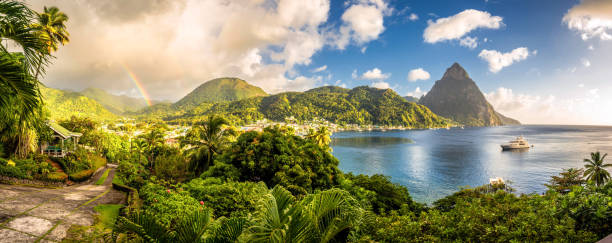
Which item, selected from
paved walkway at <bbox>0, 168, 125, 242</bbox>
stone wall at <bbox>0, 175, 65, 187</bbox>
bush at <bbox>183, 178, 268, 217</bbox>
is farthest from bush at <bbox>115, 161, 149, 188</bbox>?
bush at <bbox>183, 178, 268, 217</bbox>

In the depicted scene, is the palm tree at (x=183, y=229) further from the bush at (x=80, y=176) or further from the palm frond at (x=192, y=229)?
the bush at (x=80, y=176)

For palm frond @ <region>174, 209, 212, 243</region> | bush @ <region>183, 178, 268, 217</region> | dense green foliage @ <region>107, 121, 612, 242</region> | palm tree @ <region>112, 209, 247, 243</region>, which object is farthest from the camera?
bush @ <region>183, 178, 268, 217</region>

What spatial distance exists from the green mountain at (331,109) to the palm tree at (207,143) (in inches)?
4527

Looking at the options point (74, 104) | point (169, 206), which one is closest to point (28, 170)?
point (169, 206)

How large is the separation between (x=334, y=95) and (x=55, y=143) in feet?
574

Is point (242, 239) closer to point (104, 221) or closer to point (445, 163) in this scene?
point (104, 221)

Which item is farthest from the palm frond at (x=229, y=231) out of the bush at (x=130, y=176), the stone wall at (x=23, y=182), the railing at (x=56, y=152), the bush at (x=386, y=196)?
the railing at (x=56, y=152)

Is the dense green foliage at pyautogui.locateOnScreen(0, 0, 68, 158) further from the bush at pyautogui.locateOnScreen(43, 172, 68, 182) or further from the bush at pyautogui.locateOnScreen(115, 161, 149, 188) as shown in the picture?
the bush at pyautogui.locateOnScreen(43, 172, 68, 182)

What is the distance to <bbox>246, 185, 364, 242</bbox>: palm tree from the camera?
2.24 meters

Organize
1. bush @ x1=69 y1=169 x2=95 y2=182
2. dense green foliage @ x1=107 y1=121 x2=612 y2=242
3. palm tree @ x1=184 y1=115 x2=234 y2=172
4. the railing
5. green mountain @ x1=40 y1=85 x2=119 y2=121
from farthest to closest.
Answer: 1. green mountain @ x1=40 y1=85 x2=119 y2=121
2. the railing
3. palm tree @ x1=184 y1=115 x2=234 y2=172
4. bush @ x1=69 y1=169 x2=95 y2=182
5. dense green foliage @ x1=107 y1=121 x2=612 y2=242

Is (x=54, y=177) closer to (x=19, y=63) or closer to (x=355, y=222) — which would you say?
(x=19, y=63)

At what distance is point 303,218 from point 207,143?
16198mm

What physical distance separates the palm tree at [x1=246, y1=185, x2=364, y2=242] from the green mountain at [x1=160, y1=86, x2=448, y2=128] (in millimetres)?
130793

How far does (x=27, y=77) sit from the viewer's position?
8.29 ft
